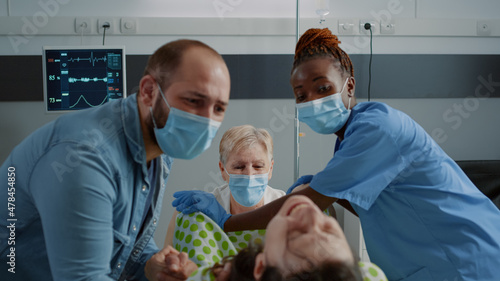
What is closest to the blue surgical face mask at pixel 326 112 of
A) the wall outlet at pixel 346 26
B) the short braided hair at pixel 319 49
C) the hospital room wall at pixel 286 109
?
the short braided hair at pixel 319 49

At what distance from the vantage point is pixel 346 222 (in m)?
2.90

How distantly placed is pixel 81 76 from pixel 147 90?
1996mm

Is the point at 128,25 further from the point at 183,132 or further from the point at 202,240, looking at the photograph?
the point at 183,132

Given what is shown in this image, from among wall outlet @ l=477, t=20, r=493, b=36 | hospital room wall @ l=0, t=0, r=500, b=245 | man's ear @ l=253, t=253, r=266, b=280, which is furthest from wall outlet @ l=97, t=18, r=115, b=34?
wall outlet @ l=477, t=20, r=493, b=36

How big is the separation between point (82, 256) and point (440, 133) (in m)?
3.00

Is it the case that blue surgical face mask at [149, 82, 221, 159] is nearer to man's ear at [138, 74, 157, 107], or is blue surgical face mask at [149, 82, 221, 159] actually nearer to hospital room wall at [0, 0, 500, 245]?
man's ear at [138, 74, 157, 107]

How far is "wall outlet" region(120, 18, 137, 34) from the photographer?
3096 millimetres

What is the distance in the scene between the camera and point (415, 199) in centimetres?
140

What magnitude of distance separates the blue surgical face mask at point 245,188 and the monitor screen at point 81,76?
4.20 ft

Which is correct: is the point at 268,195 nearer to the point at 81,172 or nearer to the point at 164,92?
the point at 164,92

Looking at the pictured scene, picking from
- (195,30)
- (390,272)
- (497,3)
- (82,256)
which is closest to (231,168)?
(390,272)

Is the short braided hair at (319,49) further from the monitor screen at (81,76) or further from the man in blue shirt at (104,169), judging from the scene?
the monitor screen at (81,76)

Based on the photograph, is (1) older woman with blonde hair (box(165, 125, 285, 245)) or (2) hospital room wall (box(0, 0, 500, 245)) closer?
(1) older woman with blonde hair (box(165, 125, 285, 245))

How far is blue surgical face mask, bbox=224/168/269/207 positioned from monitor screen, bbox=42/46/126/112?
1.28 m
